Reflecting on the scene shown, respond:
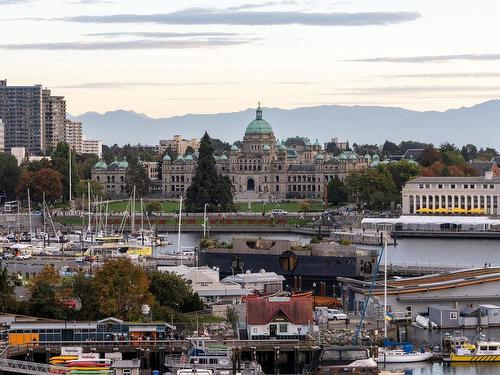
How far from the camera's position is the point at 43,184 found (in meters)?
122

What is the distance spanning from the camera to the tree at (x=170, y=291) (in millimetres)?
50000

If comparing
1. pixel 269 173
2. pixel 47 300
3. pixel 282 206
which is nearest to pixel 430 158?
pixel 269 173

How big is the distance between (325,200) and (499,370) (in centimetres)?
9186

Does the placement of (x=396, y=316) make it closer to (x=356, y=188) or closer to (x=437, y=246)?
(x=437, y=246)

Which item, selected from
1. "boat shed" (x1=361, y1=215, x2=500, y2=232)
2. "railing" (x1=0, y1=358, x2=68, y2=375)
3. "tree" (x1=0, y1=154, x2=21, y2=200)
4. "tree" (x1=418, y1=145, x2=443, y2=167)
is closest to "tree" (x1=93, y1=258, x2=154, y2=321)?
"railing" (x1=0, y1=358, x2=68, y2=375)

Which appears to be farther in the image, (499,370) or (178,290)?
(178,290)

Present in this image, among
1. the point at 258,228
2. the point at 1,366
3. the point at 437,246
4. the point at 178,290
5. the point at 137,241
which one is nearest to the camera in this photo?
the point at 1,366

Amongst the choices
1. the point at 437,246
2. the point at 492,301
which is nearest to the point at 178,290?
the point at 492,301

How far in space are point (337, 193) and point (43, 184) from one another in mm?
22830

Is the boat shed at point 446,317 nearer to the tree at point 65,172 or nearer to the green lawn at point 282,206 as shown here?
the green lawn at point 282,206

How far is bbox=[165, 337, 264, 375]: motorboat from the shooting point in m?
39.8

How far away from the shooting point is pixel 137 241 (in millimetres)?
86125

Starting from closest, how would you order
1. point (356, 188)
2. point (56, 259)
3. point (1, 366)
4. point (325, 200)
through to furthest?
point (1, 366) → point (56, 259) → point (356, 188) → point (325, 200)

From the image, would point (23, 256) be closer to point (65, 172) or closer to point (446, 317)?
point (446, 317)
